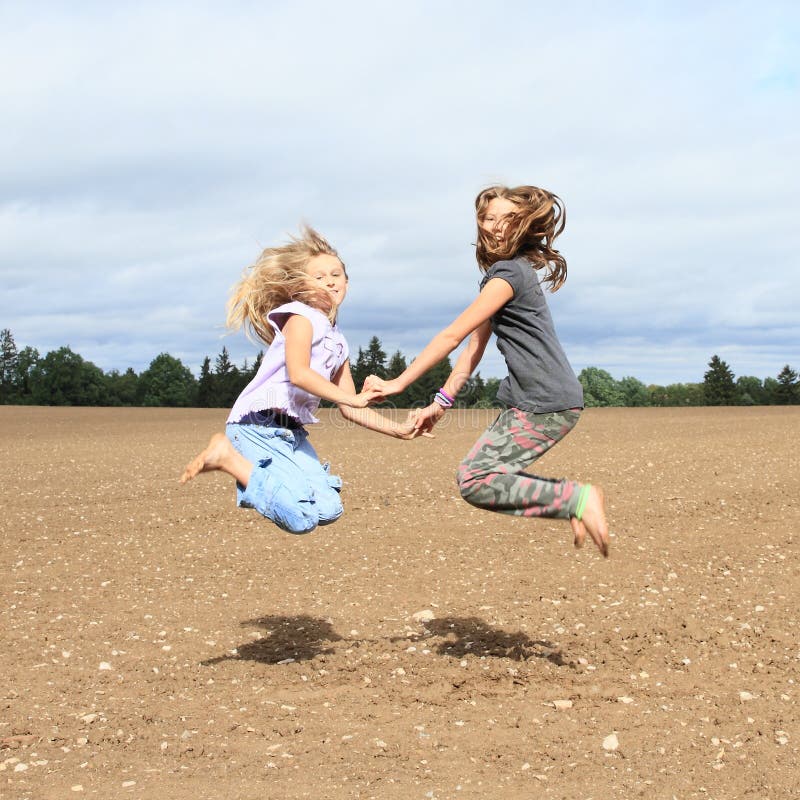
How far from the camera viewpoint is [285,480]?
17.2 feet

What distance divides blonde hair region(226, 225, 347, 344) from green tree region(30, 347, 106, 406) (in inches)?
2481

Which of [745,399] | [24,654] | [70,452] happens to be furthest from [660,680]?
[745,399]

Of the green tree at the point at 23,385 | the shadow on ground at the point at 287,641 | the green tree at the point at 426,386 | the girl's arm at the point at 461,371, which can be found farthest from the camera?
the green tree at the point at 23,385

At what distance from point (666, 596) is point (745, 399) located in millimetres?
46083

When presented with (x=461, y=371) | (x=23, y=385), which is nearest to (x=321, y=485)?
(x=461, y=371)

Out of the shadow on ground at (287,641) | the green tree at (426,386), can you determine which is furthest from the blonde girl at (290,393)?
the green tree at (426,386)

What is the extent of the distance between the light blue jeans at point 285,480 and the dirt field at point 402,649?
126 cm

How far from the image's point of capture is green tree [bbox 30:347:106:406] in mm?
65375

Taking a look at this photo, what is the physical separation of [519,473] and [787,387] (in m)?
49.7

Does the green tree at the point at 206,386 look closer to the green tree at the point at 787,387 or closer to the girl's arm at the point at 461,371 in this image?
the green tree at the point at 787,387

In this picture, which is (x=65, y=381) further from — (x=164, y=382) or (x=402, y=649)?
(x=402, y=649)

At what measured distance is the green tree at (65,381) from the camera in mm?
65375

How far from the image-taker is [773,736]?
5.20 m

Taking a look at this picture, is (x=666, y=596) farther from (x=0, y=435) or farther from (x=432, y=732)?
(x=0, y=435)
